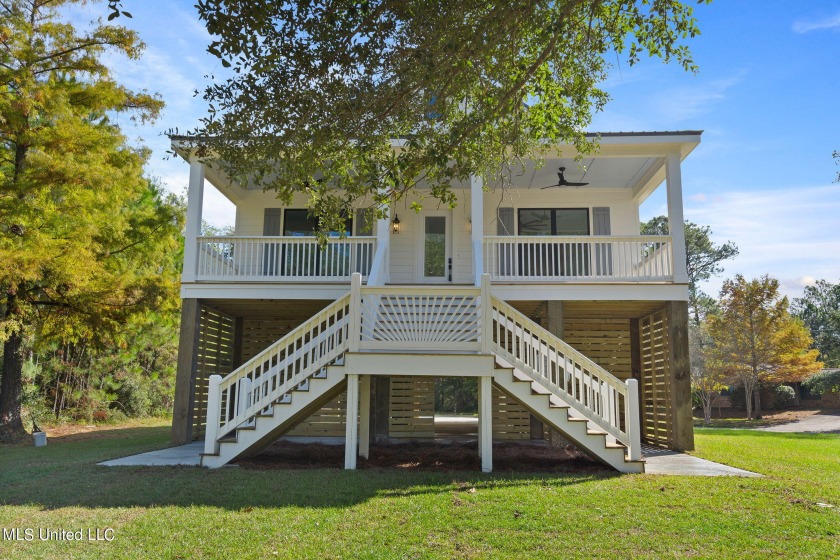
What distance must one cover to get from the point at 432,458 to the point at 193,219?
21.2 feet

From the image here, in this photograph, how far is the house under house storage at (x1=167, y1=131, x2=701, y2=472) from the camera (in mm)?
8672

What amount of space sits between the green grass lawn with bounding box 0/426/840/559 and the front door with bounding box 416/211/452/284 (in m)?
6.85

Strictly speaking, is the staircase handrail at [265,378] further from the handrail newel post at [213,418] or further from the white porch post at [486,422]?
the white porch post at [486,422]

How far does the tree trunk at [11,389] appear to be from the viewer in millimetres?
13858

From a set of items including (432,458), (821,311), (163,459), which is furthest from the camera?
(821,311)

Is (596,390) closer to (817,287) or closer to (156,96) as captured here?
(156,96)

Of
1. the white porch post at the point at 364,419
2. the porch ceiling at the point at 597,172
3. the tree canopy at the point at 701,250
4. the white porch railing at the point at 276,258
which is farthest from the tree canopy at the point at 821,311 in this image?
the white porch post at the point at 364,419

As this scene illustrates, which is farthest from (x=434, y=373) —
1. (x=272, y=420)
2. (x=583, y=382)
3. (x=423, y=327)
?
(x=272, y=420)

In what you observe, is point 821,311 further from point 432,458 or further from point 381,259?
point 432,458

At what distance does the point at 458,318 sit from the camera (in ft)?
29.3

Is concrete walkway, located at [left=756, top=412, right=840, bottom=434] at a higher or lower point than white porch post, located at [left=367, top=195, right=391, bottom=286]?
lower

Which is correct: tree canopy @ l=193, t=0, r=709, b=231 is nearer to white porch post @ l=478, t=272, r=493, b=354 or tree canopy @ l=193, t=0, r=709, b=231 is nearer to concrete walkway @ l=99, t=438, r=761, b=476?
white porch post @ l=478, t=272, r=493, b=354

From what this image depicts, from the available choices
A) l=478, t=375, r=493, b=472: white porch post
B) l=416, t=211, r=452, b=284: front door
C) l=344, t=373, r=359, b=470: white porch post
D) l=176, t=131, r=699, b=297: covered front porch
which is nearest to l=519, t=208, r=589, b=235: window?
l=176, t=131, r=699, b=297: covered front porch

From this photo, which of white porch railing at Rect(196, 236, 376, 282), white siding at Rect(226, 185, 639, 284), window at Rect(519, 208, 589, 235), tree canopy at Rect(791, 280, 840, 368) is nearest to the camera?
Answer: white porch railing at Rect(196, 236, 376, 282)
